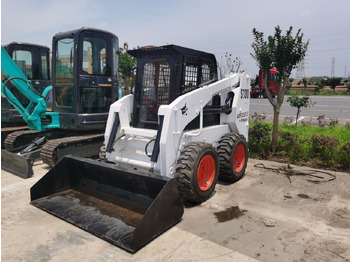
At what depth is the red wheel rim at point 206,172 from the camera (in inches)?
166

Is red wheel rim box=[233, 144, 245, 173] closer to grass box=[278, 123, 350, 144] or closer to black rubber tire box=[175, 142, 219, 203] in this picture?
black rubber tire box=[175, 142, 219, 203]

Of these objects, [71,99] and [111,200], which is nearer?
[111,200]

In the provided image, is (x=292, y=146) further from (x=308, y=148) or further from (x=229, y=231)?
(x=229, y=231)

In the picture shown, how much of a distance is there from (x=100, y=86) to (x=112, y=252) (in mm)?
4175

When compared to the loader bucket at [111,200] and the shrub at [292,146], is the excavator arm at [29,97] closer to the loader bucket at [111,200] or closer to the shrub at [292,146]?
the loader bucket at [111,200]

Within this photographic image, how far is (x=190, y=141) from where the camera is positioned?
4492 millimetres

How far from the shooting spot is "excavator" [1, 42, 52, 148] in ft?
26.6

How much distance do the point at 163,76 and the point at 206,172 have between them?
1.70 metres

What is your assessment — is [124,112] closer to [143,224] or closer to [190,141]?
[190,141]

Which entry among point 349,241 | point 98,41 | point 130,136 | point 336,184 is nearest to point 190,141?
point 130,136

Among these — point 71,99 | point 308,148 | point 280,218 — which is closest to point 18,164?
point 71,99

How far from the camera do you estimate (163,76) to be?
4.81 metres

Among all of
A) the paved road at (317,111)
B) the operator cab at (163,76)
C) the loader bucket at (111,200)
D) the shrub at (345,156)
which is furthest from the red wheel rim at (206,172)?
the paved road at (317,111)

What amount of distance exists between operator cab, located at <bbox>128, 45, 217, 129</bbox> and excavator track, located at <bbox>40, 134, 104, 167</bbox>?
5.91 ft
